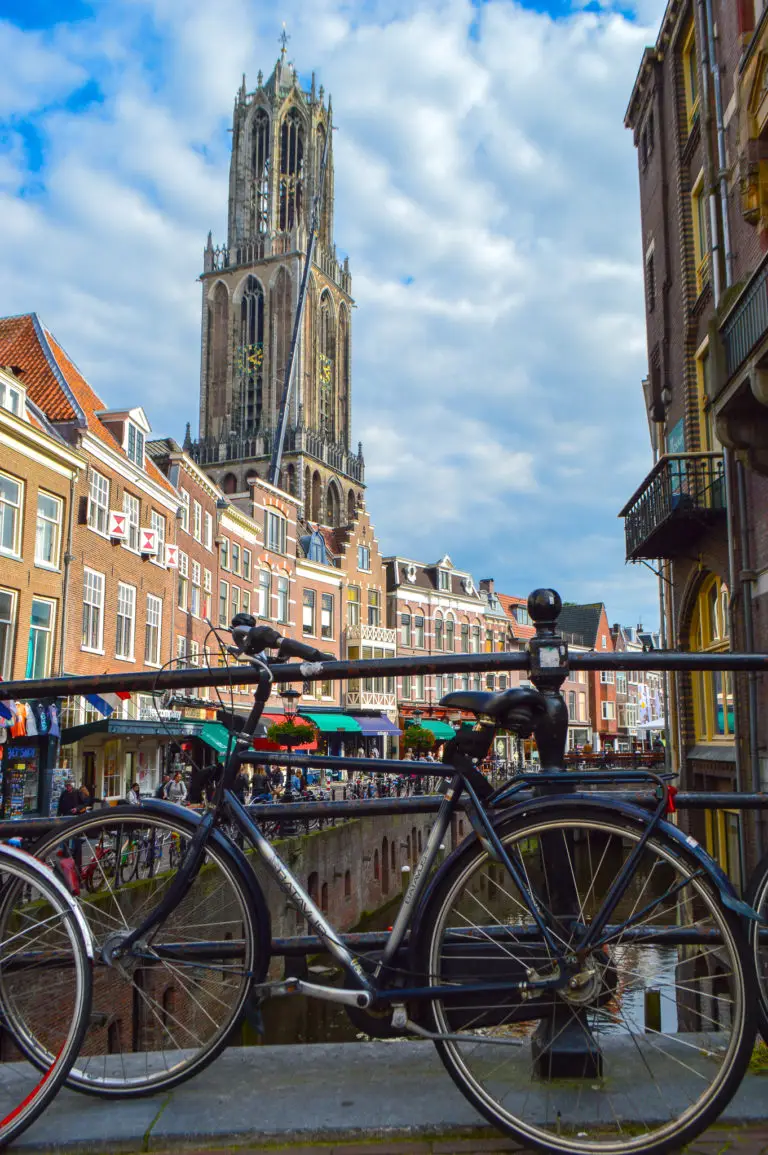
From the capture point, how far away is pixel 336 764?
2.37 meters

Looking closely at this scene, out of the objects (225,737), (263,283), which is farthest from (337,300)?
(225,737)

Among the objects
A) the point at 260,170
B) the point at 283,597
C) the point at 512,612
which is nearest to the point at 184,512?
the point at 283,597

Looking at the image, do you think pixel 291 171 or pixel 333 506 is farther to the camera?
pixel 291 171

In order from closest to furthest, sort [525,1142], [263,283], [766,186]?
1. [525,1142]
2. [766,186]
3. [263,283]

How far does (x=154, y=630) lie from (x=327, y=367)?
55.4 metres

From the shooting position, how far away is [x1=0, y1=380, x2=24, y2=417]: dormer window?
1852cm

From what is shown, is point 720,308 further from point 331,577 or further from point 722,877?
point 331,577

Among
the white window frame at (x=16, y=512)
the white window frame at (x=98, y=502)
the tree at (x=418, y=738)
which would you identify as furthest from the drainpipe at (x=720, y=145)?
the tree at (x=418, y=738)

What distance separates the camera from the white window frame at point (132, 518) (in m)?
23.5

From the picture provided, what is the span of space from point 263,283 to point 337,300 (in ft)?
23.8

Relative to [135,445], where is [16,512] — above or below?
below

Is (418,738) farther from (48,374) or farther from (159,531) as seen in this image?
(48,374)

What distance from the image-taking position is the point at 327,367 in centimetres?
7781

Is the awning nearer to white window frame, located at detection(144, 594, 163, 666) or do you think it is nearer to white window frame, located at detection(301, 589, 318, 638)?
white window frame, located at detection(301, 589, 318, 638)
